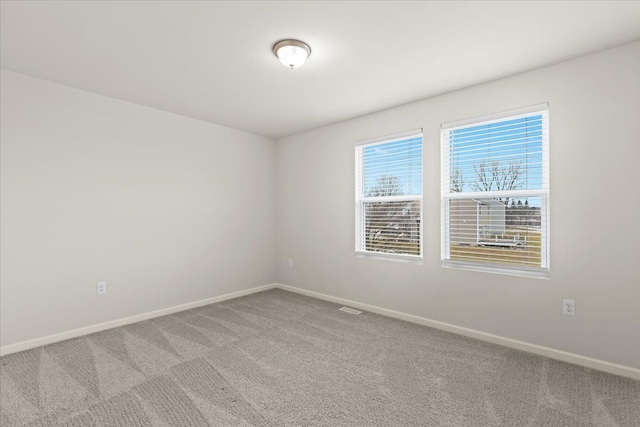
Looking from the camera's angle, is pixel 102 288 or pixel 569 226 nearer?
pixel 569 226

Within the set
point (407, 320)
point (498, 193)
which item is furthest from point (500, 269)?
point (407, 320)

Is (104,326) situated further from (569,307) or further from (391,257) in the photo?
(569,307)

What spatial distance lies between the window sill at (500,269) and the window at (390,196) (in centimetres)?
38

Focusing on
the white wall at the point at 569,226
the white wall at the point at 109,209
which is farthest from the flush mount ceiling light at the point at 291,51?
the white wall at the point at 109,209

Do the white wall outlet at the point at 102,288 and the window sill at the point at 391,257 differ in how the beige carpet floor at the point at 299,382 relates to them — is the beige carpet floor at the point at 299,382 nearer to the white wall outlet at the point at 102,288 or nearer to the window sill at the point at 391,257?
the white wall outlet at the point at 102,288

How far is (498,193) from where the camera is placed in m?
2.94

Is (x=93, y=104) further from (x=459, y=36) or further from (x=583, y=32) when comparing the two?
(x=583, y=32)

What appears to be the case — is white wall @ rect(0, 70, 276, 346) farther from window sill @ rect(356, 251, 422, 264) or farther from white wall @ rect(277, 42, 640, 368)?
white wall @ rect(277, 42, 640, 368)

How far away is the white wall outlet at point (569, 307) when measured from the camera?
99.8 inches

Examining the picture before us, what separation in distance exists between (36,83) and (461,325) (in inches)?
183

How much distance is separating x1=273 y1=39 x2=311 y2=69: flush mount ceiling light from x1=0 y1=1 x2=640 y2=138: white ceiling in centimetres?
6

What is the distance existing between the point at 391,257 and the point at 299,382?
1.92 metres

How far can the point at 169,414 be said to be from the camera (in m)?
1.90

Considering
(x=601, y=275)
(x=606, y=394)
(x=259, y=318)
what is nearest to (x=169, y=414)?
(x=259, y=318)
